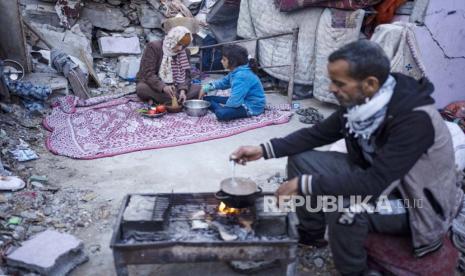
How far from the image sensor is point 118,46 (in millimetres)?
8477

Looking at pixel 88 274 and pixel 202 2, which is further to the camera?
pixel 202 2

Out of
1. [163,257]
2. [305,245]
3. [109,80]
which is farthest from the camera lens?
[109,80]

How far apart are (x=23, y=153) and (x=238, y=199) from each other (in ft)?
9.73

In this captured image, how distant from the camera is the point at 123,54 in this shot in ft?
27.8

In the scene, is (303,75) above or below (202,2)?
below

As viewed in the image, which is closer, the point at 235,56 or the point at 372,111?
the point at 372,111

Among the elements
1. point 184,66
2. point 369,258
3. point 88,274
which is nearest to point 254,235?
point 369,258

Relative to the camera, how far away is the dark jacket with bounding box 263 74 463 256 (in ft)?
7.02

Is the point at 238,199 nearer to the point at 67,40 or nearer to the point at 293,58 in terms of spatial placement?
the point at 293,58

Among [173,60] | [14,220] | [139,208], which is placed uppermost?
[139,208]

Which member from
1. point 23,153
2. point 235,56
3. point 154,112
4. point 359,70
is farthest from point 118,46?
point 359,70

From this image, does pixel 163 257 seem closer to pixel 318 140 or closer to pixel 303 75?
pixel 318 140

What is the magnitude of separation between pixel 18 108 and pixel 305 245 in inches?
175

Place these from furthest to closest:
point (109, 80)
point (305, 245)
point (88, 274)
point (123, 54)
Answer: point (123, 54) → point (109, 80) → point (305, 245) → point (88, 274)
